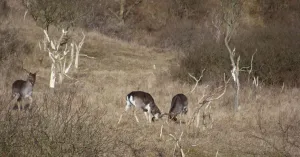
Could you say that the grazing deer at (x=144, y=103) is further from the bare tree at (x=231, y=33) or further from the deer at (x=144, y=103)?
the bare tree at (x=231, y=33)

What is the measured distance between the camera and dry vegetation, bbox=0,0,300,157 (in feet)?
23.0

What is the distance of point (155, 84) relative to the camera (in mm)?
22672

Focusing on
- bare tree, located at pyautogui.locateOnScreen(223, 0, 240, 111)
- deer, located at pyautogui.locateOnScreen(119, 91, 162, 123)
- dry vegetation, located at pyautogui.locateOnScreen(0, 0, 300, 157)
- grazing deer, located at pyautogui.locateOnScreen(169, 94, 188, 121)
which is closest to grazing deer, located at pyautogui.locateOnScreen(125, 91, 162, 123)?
deer, located at pyautogui.locateOnScreen(119, 91, 162, 123)

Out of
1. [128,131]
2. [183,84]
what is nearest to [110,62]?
[183,84]

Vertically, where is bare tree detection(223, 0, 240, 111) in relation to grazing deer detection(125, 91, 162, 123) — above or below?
above

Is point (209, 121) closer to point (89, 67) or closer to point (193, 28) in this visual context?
point (89, 67)

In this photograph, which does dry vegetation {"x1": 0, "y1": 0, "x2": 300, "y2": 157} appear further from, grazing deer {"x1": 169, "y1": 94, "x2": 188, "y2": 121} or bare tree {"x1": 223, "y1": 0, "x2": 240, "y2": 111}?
bare tree {"x1": 223, "y1": 0, "x2": 240, "y2": 111}

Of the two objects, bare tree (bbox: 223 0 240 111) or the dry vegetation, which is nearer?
the dry vegetation

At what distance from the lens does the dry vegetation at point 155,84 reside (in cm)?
700

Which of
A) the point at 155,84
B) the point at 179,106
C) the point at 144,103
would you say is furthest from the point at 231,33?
the point at 144,103

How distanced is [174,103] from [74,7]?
38.4 ft

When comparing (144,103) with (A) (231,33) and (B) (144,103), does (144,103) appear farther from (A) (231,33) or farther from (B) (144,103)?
(A) (231,33)

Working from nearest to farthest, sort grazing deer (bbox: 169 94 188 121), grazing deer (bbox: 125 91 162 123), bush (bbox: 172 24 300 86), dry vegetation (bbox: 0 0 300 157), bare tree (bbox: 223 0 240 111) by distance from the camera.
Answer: dry vegetation (bbox: 0 0 300 157)
grazing deer (bbox: 125 91 162 123)
grazing deer (bbox: 169 94 188 121)
bare tree (bbox: 223 0 240 111)
bush (bbox: 172 24 300 86)

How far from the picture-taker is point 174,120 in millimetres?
13562
